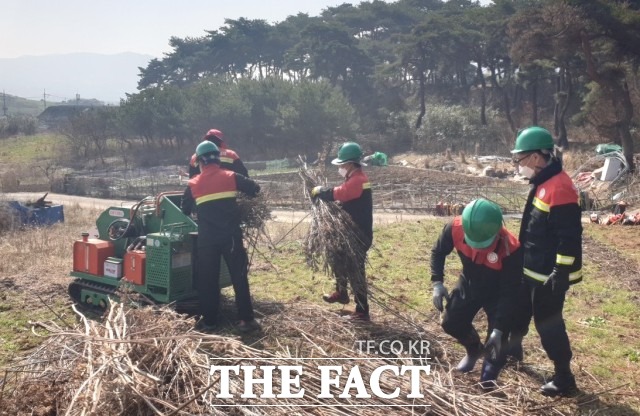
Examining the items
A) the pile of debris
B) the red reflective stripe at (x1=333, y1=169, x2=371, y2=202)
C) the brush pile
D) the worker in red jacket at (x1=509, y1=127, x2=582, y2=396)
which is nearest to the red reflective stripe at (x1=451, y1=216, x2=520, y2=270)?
the worker in red jacket at (x1=509, y1=127, x2=582, y2=396)

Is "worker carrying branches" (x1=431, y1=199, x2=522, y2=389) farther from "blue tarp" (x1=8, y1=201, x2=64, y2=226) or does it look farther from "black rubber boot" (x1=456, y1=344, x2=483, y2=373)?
"blue tarp" (x1=8, y1=201, x2=64, y2=226)

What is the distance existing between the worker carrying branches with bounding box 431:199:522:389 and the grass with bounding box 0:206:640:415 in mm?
374

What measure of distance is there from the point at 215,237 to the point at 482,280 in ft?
8.87

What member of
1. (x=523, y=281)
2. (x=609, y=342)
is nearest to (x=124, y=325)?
(x=523, y=281)

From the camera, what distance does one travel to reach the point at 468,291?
14.5 ft

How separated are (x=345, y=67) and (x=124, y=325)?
137ft

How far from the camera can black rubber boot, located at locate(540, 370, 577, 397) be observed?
416cm

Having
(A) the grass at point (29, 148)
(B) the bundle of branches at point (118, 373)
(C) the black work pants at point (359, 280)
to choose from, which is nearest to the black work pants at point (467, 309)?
(C) the black work pants at point (359, 280)

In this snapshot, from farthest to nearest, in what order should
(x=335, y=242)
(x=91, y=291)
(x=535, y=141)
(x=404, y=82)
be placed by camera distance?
(x=404, y=82)
(x=91, y=291)
(x=335, y=242)
(x=535, y=141)

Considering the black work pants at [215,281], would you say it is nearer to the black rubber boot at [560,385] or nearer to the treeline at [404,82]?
the black rubber boot at [560,385]

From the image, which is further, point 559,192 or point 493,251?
point 493,251

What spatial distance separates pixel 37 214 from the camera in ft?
46.0

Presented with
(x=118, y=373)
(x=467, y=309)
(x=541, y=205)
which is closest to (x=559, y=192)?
(x=541, y=205)

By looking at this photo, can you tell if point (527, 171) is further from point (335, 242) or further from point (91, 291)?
point (91, 291)
